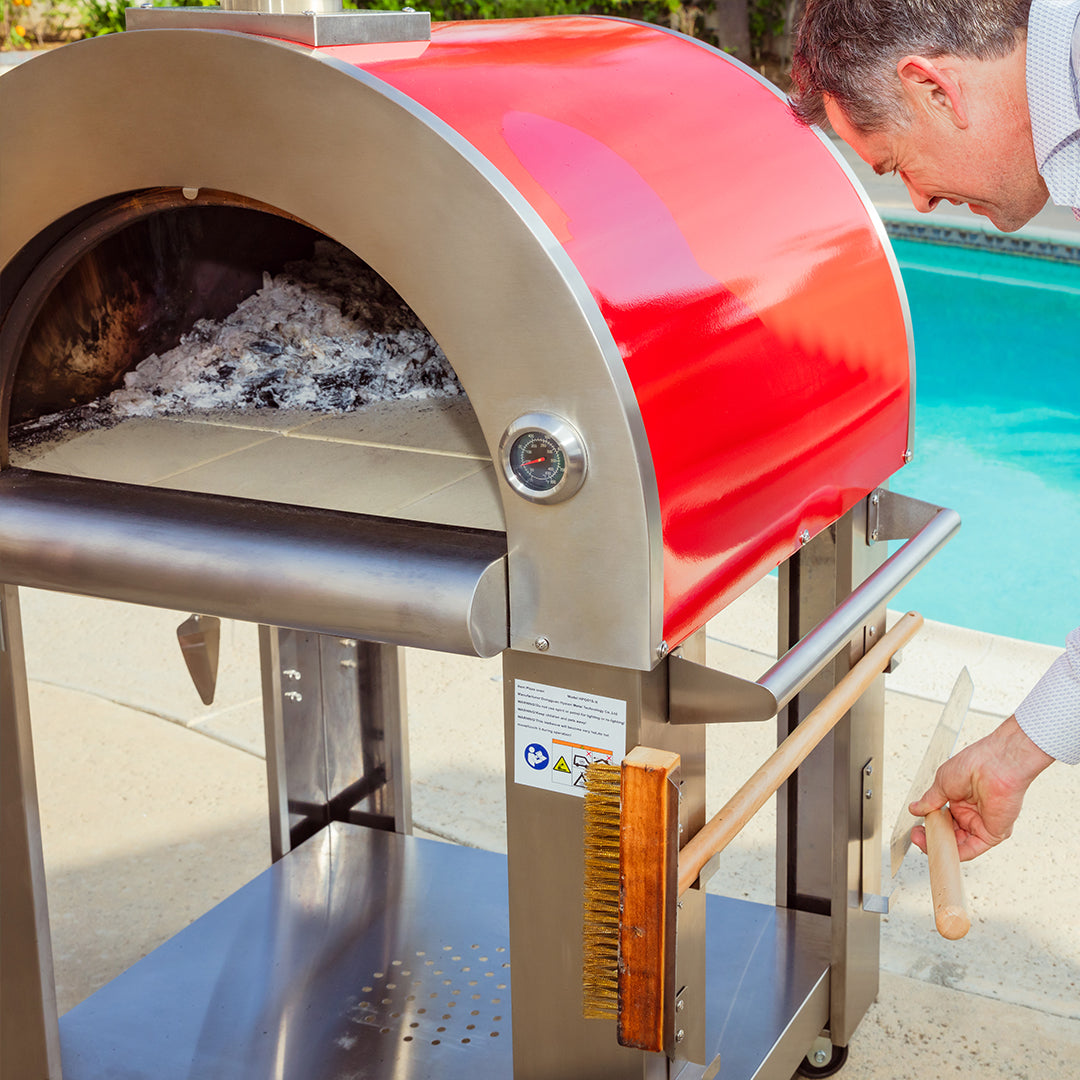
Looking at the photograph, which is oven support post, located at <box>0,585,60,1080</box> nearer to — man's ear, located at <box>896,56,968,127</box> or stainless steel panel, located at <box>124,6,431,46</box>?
stainless steel panel, located at <box>124,6,431,46</box>

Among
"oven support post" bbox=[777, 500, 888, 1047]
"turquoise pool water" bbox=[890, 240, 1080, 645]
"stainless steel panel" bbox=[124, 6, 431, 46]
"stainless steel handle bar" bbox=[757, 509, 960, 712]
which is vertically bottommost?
"turquoise pool water" bbox=[890, 240, 1080, 645]

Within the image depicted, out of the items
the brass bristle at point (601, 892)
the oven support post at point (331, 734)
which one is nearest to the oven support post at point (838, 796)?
the brass bristle at point (601, 892)

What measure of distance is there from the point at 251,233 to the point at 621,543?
1.02 meters

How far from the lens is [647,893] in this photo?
1350 mm

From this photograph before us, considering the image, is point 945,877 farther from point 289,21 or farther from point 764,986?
point 289,21

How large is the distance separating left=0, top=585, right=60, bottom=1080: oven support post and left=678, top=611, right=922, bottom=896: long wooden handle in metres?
0.92

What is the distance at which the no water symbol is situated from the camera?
1.48 meters

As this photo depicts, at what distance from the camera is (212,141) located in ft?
4.50

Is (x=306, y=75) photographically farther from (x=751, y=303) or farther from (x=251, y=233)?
(x=251, y=233)

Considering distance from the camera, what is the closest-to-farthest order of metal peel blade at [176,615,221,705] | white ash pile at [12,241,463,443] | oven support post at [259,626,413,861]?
white ash pile at [12,241,463,443] → metal peel blade at [176,615,221,705] → oven support post at [259,626,413,861]

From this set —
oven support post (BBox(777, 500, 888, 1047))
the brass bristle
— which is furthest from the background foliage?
the brass bristle

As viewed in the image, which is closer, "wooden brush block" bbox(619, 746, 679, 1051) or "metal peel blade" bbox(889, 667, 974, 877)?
"wooden brush block" bbox(619, 746, 679, 1051)

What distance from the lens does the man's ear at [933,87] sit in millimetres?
1392

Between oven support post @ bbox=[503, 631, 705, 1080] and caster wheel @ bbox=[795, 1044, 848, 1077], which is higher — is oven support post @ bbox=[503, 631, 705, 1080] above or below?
above
